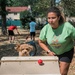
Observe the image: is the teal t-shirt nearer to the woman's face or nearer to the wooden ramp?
the woman's face

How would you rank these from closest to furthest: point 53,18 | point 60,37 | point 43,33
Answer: point 53,18 < point 60,37 < point 43,33

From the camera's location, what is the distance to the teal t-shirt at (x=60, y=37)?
432 cm

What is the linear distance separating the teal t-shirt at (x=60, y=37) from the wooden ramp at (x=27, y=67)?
1.65ft

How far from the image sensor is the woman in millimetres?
4267

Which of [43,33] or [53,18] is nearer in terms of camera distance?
[53,18]

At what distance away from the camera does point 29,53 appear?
21.8 feet

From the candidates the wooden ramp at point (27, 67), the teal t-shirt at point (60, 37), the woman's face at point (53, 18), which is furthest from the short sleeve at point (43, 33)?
the wooden ramp at point (27, 67)

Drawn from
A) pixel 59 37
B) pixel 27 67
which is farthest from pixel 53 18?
pixel 27 67

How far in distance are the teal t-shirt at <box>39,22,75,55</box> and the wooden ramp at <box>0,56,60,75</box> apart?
504 mm

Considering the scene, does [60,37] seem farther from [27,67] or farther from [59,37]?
[27,67]

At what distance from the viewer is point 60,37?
433 centimetres

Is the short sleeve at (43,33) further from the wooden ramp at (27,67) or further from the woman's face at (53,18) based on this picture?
the wooden ramp at (27,67)

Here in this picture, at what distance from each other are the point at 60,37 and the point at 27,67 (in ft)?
2.60

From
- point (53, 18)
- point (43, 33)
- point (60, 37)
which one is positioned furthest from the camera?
point (43, 33)
